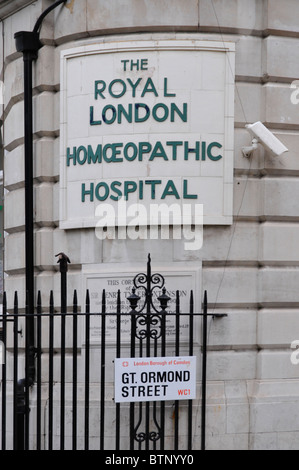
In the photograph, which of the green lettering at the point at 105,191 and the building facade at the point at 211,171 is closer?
the building facade at the point at 211,171

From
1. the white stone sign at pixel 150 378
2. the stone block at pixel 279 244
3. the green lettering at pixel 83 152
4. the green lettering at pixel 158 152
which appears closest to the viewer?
the white stone sign at pixel 150 378

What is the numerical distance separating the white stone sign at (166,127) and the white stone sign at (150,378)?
1619mm

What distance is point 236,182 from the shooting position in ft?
28.3

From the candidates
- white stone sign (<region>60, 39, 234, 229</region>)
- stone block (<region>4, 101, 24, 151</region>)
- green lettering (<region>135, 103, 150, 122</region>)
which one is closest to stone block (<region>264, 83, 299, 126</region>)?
white stone sign (<region>60, 39, 234, 229</region>)

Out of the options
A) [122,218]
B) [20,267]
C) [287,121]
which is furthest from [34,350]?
[287,121]

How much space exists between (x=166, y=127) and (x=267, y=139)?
1093mm

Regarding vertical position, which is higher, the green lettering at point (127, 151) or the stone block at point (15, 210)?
the green lettering at point (127, 151)

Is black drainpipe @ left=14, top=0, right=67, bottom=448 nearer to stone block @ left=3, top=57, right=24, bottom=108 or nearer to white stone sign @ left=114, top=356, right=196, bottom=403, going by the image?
stone block @ left=3, top=57, right=24, bottom=108

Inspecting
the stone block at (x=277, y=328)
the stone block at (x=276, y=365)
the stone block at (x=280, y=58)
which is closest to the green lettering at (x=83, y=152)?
the stone block at (x=280, y=58)

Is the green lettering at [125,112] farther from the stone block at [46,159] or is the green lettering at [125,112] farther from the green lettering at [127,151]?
the stone block at [46,159]

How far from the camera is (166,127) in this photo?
8.55m

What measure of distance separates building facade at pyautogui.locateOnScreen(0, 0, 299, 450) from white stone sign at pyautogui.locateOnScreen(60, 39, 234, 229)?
11 millimetres

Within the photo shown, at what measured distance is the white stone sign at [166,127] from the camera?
28.0 feet
